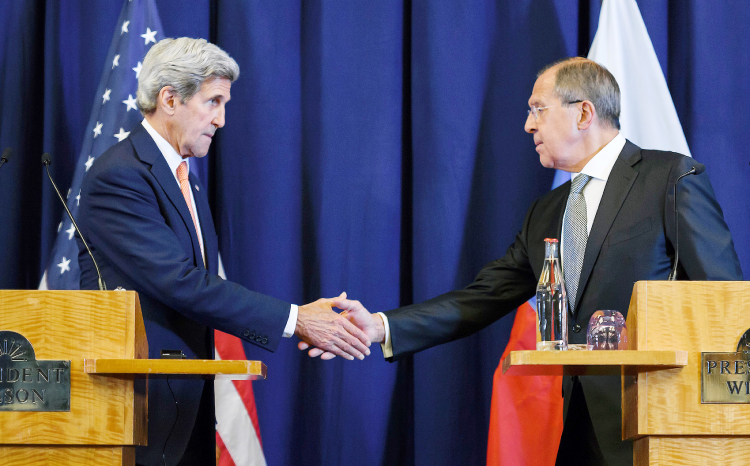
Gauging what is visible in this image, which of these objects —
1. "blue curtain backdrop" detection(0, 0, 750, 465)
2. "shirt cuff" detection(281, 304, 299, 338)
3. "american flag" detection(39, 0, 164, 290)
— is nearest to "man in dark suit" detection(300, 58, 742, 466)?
"shirt cuff" detection(281, 304, 299, 338)

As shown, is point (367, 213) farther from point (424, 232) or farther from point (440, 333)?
point (440, 333)

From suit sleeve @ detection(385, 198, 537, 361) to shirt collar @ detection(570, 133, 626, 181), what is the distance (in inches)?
14.2

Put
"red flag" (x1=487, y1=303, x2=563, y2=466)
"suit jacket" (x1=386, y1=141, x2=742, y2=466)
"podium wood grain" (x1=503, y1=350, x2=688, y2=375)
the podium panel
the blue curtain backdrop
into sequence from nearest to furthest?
"podium wood grain" (x1=503, y1=350, x2=688, y2=375) < the podium panel < "suit jacket" (x1=386, y1=141, x2=742, y2=466) < "red flag" (x1=487, y1=303, x2=563, y2=466) < the blue curtain backdrop

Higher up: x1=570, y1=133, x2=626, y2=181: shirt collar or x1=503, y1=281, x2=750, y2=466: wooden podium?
x1=570, y1=133, x2=626, y2=181: shirt collar

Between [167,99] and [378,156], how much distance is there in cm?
→ 104

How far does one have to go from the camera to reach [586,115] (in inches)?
110

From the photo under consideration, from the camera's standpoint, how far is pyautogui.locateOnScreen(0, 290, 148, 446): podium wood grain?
176 cm

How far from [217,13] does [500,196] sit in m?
1.52

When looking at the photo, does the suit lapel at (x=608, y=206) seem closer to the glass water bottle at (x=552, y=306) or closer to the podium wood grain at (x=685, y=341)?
the glass water bottle at (x=552, y=306)

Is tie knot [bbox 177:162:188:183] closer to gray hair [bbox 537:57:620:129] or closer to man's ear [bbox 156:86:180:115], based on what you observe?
man's ear [bbox 156:86:180:115]

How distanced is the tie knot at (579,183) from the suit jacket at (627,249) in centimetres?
10

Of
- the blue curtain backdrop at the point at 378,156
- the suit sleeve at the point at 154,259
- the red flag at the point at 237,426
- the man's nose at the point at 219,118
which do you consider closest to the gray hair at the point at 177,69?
the man's nose at the point at 219,118

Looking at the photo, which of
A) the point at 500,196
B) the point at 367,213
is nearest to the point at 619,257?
the point at 500,196

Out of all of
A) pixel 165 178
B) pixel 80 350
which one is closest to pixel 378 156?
pixel 165 178
